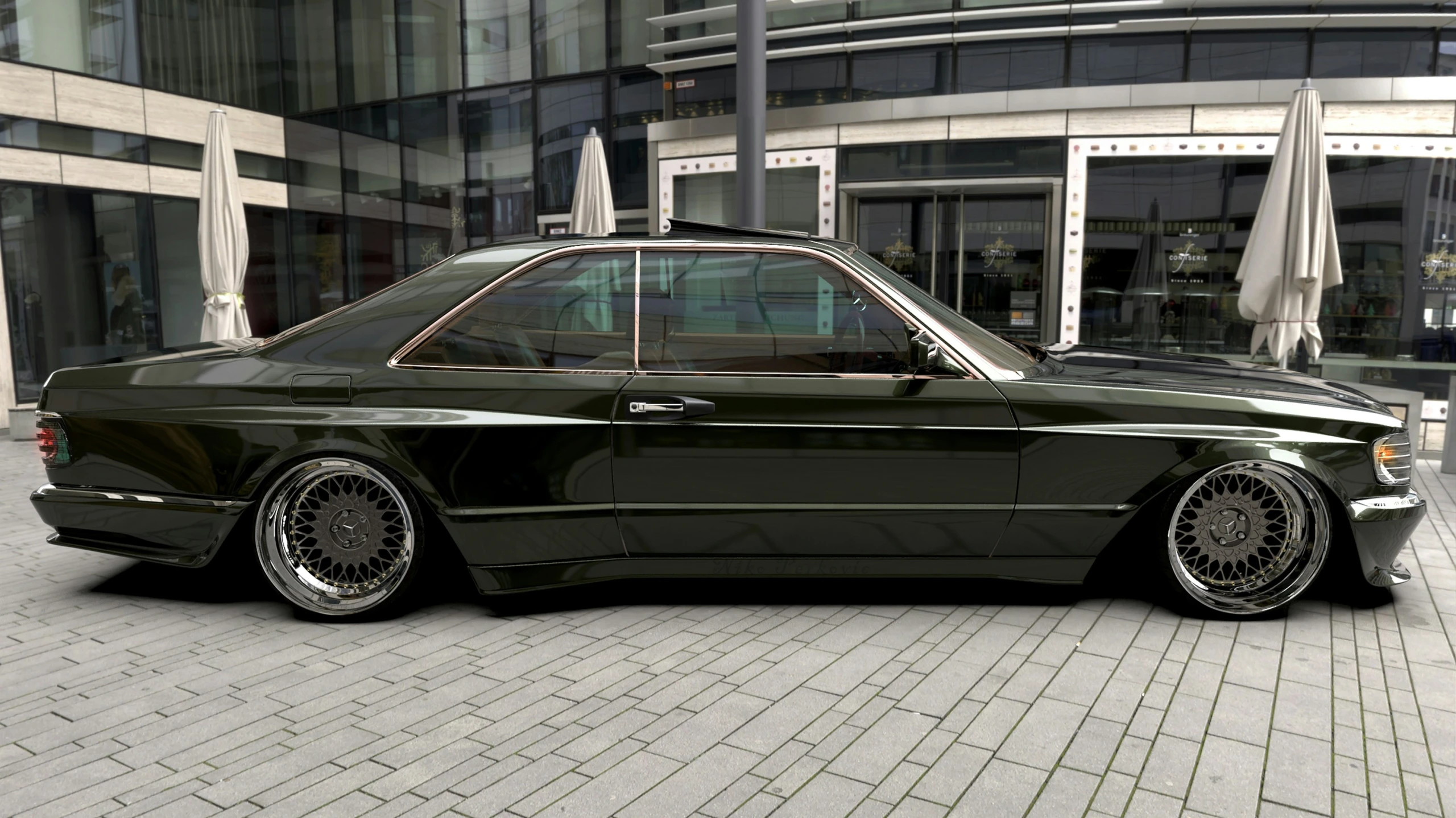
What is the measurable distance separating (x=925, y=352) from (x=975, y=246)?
29.1 feet

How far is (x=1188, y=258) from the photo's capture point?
11133 mm

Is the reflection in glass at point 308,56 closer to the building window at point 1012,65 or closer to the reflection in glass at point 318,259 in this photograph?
the reflection in glass at point 318,259

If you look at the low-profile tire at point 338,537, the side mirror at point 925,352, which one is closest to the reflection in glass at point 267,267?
the low-profile tire at point 338,537

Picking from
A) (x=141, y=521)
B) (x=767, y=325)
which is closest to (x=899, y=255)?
(x=767, y=325)

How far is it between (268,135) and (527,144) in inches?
244

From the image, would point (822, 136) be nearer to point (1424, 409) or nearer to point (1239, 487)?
point (1424, 409)

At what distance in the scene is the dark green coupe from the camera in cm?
383

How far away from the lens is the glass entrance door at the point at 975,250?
1187cm

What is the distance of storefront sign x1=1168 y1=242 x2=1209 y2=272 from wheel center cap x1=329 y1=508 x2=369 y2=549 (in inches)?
405

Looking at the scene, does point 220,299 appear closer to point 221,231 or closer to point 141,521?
point 221,231

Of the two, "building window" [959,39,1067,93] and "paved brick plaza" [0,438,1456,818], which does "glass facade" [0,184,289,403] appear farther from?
"building window" [959,39,1067,93]

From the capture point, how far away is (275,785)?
102 inches

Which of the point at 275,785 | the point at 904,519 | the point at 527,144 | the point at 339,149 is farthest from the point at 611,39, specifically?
the point at 275,785

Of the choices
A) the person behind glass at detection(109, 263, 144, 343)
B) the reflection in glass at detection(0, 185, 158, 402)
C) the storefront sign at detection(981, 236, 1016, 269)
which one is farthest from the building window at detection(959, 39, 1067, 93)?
the person behind glass at detection(109, 263, 144, 343)
